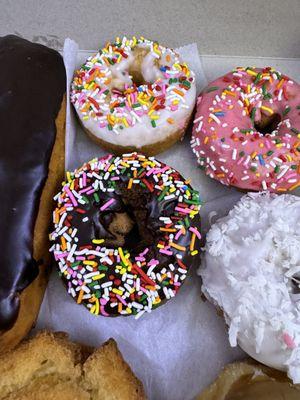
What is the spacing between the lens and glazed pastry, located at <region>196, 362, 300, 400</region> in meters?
1.79

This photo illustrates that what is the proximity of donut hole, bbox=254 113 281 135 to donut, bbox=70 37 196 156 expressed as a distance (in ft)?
0.88

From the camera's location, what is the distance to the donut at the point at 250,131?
191 cm

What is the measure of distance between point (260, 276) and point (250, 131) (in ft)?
1.65

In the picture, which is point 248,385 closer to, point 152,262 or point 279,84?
point 152,262

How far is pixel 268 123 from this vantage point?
2090 mm

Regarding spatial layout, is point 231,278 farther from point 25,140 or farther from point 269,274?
point 25,140

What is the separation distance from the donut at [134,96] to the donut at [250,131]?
0.33ft

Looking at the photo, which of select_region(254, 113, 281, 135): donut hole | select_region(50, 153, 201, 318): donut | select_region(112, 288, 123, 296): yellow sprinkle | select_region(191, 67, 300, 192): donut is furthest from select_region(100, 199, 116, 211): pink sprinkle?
select_region(254, 113, 281, 135): donut hole

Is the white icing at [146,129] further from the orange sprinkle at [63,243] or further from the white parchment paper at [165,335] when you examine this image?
the orange sprinkle at [63,243]

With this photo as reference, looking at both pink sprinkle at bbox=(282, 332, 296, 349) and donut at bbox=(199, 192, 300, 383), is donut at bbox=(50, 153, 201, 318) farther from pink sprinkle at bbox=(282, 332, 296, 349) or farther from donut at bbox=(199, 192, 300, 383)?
pink sprinkle at bbox=(282, 332, 296, 349)

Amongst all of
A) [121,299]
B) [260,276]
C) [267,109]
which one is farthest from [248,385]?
[267,109]

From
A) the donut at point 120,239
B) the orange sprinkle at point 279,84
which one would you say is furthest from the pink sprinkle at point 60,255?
the orange sprinkle at point 279,84

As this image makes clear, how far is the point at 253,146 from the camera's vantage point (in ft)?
6.28

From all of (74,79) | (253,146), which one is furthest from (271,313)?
(74,79)
